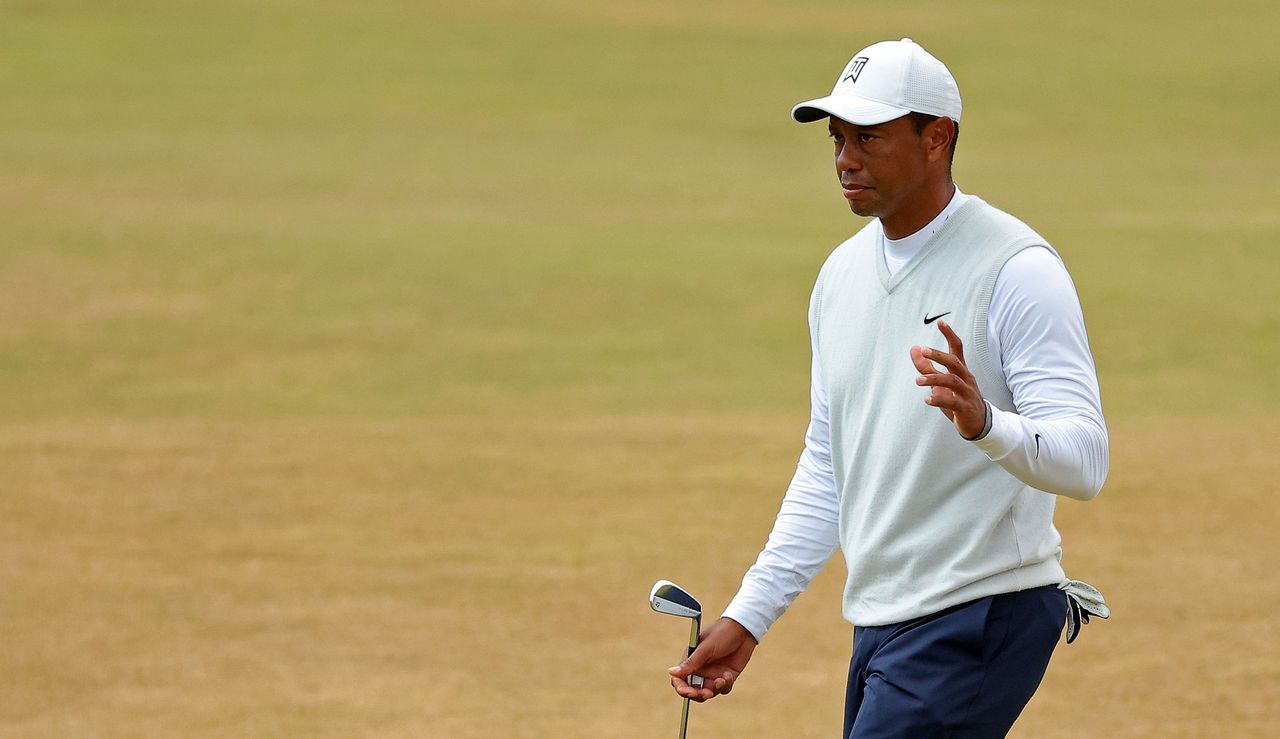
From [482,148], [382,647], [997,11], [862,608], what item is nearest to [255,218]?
[482,148]

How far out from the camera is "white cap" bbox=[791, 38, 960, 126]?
3609 millimetres

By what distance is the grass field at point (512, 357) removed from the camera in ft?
25.0

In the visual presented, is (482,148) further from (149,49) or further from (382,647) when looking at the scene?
(382,647)

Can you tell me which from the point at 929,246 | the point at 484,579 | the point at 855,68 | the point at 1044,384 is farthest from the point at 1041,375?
the point at 484,579

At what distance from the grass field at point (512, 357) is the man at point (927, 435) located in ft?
10.5

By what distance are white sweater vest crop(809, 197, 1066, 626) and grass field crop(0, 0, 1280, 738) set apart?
10.6ft

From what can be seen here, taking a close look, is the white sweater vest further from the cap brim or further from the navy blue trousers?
the cap brim

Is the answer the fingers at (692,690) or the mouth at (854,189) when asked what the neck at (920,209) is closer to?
the mouth at (854,189)

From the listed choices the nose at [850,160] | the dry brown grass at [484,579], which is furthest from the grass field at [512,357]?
the nose at [850,160]

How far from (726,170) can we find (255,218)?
6491mm

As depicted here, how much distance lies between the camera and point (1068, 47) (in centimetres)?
3262

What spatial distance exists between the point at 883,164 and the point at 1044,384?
0.56 metres

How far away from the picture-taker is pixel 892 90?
142 inches

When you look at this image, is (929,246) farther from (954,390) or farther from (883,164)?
(954,390)
